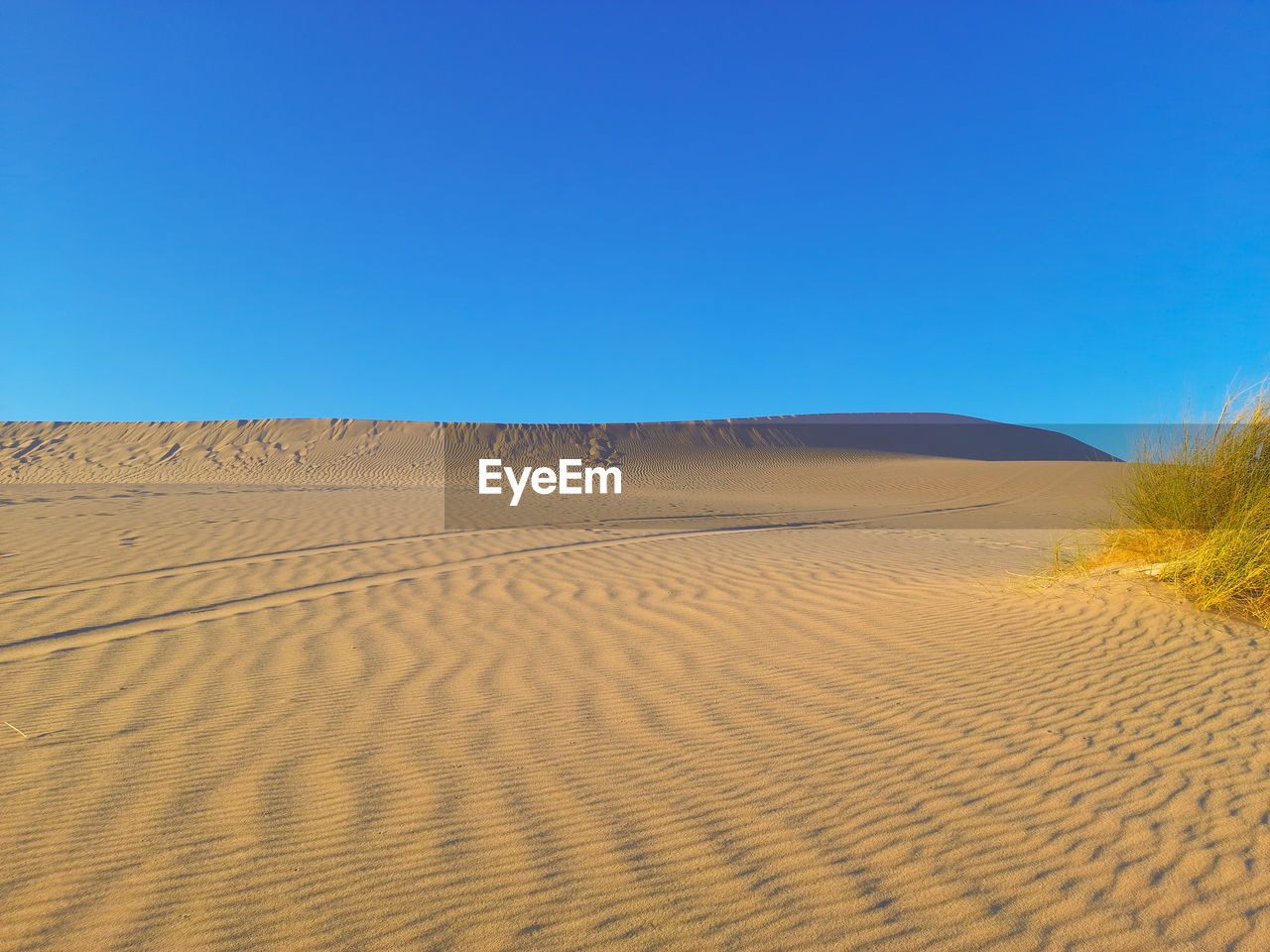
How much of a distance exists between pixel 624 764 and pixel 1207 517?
587cm

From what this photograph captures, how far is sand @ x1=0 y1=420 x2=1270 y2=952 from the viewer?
2.39 meters

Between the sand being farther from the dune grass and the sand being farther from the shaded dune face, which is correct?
the shaded dune face

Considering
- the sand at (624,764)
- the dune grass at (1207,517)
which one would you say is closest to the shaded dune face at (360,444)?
the sand at (624,764)

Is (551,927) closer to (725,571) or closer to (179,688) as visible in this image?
(179,688)

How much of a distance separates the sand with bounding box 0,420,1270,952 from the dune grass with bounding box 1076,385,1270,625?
304 mm

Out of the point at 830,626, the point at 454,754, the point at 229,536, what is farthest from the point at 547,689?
the point at 229,536

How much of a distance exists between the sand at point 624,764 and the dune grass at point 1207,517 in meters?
0.30

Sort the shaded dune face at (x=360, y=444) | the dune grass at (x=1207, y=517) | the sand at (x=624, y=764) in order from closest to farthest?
the sand at (x=624, y=764), the dune grass at (x=1207, y=517), the shaded dune face at (x=360, y=444)

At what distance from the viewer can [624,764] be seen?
3.52 metres

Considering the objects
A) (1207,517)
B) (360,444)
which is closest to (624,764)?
(1207,517)

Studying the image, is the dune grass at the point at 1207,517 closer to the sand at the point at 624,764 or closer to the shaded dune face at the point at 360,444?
the sand at the point at 624,764

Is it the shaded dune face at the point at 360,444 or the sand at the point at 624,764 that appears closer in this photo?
the sand at the point at 624,764

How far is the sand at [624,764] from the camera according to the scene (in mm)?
2395

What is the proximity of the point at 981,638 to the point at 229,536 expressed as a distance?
10.9 m
